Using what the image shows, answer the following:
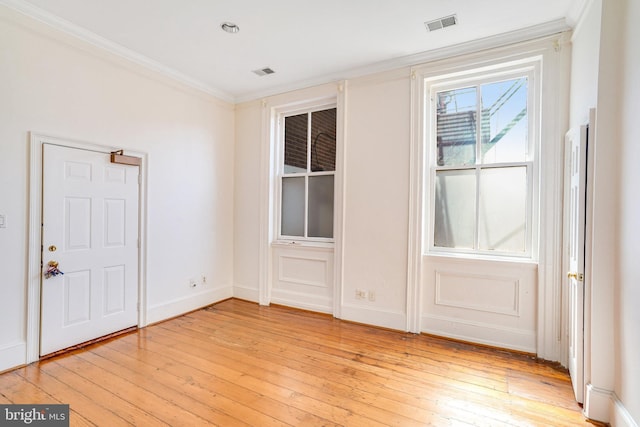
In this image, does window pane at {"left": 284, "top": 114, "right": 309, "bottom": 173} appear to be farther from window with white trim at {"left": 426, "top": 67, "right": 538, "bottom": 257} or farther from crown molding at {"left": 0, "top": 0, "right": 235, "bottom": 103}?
window with white trim at {"left": 426, "top": 67, "right": 538, "bottom": 257}

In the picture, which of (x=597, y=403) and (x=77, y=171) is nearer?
(x=597, y=403)

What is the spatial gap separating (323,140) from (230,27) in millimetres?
1700

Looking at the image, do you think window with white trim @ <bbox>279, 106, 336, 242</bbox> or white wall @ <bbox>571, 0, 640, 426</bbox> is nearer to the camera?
white wall @ <bbox>571, 0, 640, 426</bbox>

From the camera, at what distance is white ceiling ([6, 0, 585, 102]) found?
8.02ft

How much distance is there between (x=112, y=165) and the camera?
10.2 feet

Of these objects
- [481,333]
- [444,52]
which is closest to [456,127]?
[444,52]

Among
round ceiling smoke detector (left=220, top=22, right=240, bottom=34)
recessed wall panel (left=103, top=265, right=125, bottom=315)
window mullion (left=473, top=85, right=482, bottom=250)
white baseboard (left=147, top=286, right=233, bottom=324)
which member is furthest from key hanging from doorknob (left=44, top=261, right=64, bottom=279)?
window mullion (left=473, top=85, right=482, bottom=250)

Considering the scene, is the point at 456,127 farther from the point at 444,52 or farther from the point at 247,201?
the point at 247,201

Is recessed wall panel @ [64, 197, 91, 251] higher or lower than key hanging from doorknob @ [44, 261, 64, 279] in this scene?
higher

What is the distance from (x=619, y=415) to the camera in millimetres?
1750

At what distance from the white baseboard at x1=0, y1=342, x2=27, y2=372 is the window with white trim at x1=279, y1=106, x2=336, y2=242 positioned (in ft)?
9.07

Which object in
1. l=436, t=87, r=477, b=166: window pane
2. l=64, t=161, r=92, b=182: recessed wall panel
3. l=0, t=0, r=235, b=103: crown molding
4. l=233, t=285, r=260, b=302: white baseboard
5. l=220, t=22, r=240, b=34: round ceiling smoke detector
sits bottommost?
l=233, t=285, r=260, b=302: white baseboard

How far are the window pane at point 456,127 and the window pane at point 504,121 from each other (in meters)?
Result: 0.11

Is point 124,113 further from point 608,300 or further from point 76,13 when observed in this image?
point 608,300
